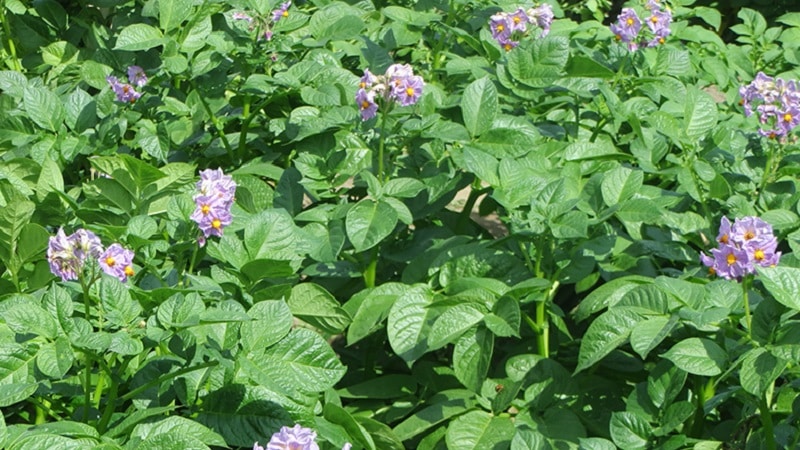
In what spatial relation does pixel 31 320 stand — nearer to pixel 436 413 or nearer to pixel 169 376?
pixel 169 376

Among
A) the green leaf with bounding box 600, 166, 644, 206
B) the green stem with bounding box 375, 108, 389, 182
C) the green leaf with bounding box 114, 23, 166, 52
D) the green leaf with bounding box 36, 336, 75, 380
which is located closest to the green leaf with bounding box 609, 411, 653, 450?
the green leaf with bounding box 600, 166, 644, 206

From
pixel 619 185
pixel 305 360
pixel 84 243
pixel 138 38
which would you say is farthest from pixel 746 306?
pixel 138 38

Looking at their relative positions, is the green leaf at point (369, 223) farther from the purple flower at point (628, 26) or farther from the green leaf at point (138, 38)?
the purple flower at point (628, 26)

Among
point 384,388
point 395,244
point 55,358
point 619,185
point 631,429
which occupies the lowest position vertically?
point 384,388

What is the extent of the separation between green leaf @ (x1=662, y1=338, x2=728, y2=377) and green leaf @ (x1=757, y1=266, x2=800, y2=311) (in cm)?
13

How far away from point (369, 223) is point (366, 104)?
0.76 ft

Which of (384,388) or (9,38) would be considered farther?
(9,38)

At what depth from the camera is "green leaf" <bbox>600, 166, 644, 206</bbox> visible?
6.33ft

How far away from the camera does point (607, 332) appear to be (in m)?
1.62

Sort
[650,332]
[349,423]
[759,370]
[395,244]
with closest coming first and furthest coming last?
[759,370] < [650,332] < [349,423] < [395,244]

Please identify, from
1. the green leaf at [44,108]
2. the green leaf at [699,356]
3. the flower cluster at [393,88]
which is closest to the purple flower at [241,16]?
the green leaf at [44,108]

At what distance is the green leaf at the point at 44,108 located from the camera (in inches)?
88.5

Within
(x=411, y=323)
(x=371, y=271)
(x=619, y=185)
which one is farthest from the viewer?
(x=371, y=271)

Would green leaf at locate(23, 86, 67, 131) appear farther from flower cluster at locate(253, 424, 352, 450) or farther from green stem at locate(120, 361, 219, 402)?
flower cluster at locate(253, 424, 352, 450)
